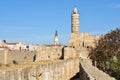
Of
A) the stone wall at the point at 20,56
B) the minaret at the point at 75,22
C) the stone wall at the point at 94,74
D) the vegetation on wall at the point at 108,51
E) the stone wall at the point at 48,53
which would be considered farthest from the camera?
the minaret at the point at 75,22

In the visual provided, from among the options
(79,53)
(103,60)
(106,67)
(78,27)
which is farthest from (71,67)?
(78,27)

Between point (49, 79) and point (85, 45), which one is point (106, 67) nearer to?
point (85, 45)

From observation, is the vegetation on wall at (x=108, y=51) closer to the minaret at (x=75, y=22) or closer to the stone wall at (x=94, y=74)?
the minaret at (x=75, y=22)

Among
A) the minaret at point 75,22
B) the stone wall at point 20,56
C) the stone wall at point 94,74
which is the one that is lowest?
the stone wall at point 94,74

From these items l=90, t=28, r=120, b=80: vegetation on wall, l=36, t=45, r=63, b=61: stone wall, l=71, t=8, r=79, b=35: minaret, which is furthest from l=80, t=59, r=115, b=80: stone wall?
l=71, t=8, r=79, b=35: minaret

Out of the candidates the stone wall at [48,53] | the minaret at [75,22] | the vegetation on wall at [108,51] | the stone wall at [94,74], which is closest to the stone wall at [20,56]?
the stone wall at [48,53]

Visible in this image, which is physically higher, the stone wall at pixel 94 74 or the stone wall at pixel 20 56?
the stone wall at pixel 20 56

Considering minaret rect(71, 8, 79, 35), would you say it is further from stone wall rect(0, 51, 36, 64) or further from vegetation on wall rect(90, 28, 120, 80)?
vegetation on wall rect(90, 28, 120, 80)

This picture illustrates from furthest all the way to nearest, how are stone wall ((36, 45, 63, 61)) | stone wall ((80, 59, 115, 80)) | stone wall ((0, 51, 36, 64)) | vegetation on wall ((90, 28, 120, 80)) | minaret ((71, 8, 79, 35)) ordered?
minaret ((71, 8, 79, 35))
stone wall ((0, 51, 36, 64))
stone wall ((36, 45, 63, 61))
vegetation on wall ((90, 28, 120, 80))
stone wall ((80, 59, 115, 80))

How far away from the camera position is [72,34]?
2306 inches

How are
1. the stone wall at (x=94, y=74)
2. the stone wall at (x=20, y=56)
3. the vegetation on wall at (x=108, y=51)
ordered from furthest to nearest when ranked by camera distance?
1. the stone wall at (x=20, y=56)
2. the vegetation on wall at (x=108, y=51)
3. the stone wall at (x=94, y=74)

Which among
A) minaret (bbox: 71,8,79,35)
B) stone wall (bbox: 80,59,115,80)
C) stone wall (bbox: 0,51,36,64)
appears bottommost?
stone wall (bbox: 80,59,115,80)

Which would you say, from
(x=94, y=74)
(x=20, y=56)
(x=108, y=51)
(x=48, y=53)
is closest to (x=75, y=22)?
(x=20, y=56)

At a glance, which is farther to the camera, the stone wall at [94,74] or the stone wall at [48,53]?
the stone wall at [48,53]
